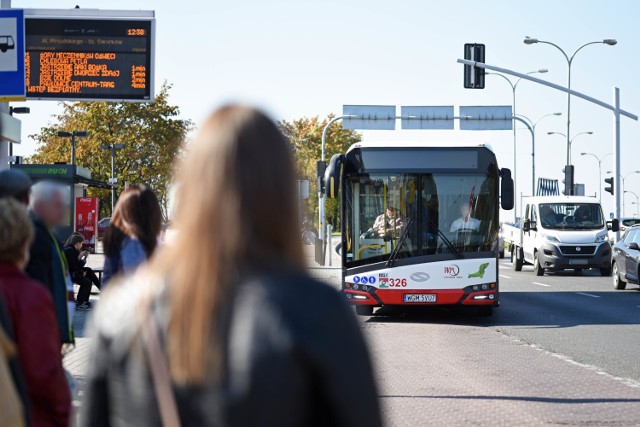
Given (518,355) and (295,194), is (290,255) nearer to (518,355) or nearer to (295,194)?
(295,194)

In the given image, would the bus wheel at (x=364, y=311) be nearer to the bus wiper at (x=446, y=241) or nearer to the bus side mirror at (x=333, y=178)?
Answer: the bus wiper at (x=446, y=241)

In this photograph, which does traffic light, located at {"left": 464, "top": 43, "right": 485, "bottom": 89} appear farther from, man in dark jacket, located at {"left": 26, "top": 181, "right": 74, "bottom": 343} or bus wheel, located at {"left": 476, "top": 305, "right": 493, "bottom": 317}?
man in dark jacket, located at {"left": 26, "top": 181, "right": 74, "bottom": 343}

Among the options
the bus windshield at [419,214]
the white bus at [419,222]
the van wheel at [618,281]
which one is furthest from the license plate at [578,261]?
the bus windshield at [419,214]

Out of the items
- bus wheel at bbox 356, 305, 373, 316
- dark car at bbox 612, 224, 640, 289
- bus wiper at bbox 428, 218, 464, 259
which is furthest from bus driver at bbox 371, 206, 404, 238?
dark car at bbox 612, 224, 640, 289

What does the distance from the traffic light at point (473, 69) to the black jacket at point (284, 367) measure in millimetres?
24946

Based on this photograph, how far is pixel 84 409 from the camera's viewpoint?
227 centimetres

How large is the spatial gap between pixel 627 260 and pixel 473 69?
6.20 meters

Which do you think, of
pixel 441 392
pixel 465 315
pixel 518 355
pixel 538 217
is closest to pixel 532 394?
pixel 441 392

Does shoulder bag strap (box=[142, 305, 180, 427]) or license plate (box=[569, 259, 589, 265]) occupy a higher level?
shoulder bag strap (box=[142, 305, 180, 427])

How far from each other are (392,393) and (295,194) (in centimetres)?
766

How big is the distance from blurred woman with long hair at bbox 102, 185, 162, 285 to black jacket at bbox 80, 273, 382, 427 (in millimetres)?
4396

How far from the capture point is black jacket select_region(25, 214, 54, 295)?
5.37m

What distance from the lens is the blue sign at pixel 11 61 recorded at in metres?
11.3

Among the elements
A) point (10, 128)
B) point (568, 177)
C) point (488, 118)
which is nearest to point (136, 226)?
point (10, 128)
